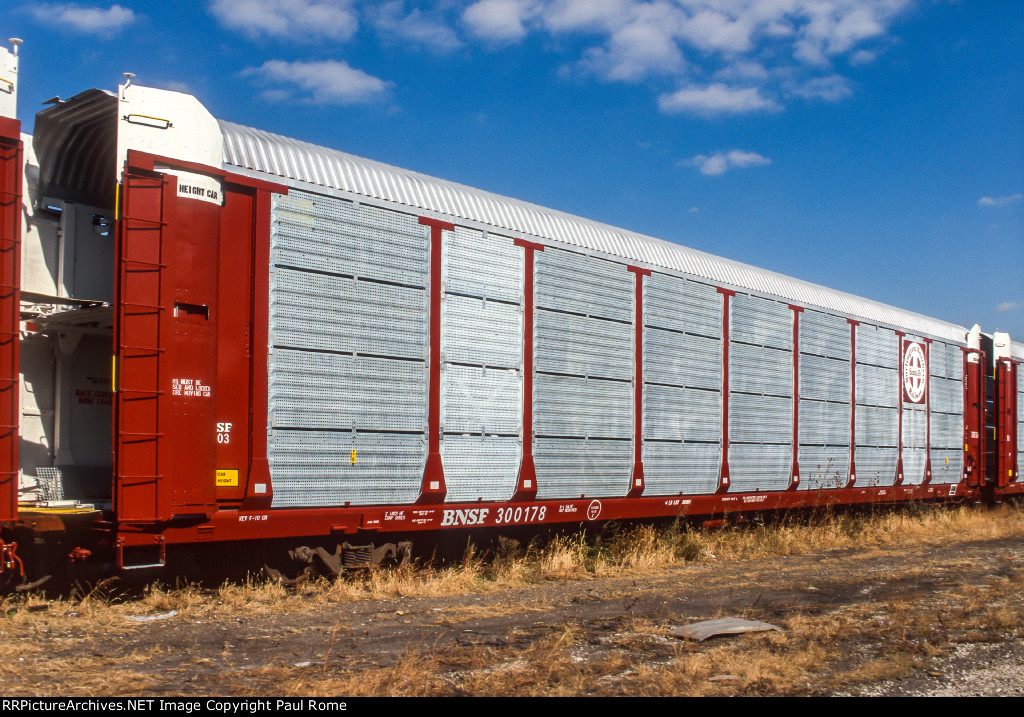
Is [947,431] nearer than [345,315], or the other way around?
[345,315]

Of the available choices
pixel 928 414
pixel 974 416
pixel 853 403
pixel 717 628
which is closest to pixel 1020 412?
pixel 974 416

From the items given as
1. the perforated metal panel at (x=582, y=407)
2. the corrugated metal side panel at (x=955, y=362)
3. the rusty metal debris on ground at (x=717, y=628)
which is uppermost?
the corrugated metal side panel at (x=955, y=362)

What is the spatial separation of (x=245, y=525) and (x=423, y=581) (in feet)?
7.25

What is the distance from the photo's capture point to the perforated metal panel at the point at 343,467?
27.3 ft

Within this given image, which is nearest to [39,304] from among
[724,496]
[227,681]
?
[227,681]

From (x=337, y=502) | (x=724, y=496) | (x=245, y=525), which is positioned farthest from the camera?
(x=724, y=496)

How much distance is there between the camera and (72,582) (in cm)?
825

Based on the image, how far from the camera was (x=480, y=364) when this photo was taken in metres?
10.0

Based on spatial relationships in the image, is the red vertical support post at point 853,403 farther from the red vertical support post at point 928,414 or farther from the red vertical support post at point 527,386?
the red vertical support post at point 527,386

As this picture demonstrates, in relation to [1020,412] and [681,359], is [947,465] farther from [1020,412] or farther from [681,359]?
[681,359]

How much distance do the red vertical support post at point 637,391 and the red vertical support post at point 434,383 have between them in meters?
3.35

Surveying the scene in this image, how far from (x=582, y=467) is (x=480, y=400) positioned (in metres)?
1.92

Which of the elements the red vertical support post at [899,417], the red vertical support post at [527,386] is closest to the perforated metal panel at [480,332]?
the red vertical support post at [527,386]
